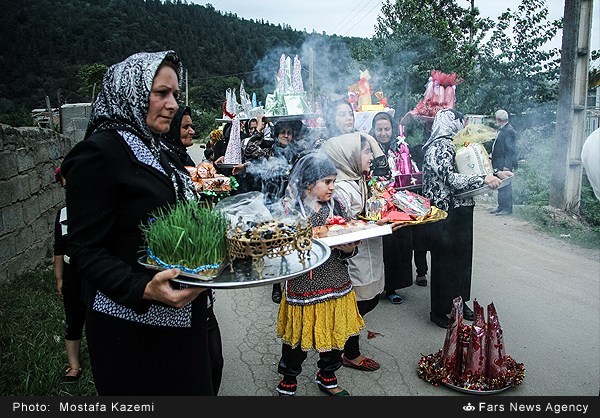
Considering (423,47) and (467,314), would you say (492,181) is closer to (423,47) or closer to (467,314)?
(467,314)

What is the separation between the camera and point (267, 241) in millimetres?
1721

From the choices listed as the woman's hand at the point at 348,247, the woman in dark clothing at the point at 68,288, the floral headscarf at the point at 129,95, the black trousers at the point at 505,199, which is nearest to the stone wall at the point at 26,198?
the woman in dark clothing at the point at 68,288

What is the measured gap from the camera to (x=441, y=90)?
5148mm

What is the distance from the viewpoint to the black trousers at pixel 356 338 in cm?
349

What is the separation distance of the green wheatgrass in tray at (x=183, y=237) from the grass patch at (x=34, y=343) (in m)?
2.09

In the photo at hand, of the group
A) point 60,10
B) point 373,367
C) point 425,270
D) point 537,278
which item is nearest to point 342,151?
point 373,367

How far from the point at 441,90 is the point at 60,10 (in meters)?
14.8

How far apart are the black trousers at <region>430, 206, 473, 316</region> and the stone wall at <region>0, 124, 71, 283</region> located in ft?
13.8

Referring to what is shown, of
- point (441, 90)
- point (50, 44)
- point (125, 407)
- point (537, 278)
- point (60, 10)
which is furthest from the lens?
point (50, 44)

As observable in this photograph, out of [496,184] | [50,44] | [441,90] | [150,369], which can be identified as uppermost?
[50,44]

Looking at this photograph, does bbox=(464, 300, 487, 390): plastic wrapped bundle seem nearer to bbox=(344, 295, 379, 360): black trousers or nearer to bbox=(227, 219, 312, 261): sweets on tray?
bbox=(344, 295, 379, 360): black trousers

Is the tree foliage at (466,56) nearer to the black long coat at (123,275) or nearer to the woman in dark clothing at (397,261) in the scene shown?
the woman in dark clothing at (397,261)

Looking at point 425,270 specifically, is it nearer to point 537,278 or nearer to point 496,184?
point 537,278

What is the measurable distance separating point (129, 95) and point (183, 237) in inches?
20.5
